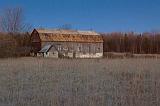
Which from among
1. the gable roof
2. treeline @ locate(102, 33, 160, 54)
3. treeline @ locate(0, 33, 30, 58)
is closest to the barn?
the gable roof

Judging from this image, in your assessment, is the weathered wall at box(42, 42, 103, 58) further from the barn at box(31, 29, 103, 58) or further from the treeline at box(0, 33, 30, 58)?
the treeline at box(0, 33, 30, 58)

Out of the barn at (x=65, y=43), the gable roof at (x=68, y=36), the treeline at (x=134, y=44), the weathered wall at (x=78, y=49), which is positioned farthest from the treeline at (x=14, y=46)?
the treeline at (x=134, y=44)

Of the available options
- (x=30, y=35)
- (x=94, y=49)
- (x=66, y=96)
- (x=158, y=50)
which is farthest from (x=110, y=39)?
(x=66, y=96)

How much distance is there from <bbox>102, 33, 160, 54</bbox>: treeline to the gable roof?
15466mm

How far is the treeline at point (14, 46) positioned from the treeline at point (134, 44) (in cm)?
2312

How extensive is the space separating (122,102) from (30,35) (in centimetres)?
4970

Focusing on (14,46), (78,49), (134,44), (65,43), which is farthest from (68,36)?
(134,44)

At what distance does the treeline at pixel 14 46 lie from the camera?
4021cm

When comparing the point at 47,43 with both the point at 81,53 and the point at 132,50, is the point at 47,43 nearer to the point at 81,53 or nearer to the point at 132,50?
the point at 81,53

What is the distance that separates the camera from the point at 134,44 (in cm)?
7419

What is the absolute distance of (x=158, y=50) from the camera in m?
72.8

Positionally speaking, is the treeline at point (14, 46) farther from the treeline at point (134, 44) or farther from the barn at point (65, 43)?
the treeline at point (134, 44)

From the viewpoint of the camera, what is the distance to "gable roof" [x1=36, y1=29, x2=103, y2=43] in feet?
169

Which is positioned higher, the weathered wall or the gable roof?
the gable roof
